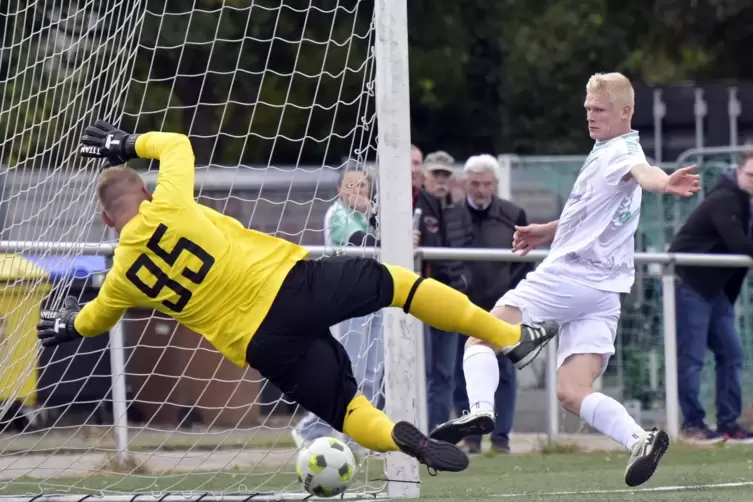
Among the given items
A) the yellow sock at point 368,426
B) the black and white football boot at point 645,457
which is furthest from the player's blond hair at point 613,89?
the yellow sock at point 368,426

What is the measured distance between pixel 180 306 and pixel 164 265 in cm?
21

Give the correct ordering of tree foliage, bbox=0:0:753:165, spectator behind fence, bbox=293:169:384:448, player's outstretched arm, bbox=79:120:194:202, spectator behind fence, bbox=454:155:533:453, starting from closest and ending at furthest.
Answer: player's outstretched arm, bbox=79:120:194:202 < spectator behind fence, bbox=293:169:384:448 < spectator behind fence, bbox=454:155:533:453 < tree foliage, bbox=0:0:753:165

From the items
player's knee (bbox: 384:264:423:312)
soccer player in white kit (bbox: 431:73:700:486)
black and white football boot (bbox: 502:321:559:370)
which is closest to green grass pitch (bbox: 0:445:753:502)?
soccer player in white kit (bbox: 431:73:700:486)

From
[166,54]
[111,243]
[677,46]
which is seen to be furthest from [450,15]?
[111,243]

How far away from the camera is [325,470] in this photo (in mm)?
7000

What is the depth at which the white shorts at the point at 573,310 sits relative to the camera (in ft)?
22.9

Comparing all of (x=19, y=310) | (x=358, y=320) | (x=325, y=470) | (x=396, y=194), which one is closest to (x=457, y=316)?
(x=325, y=470)

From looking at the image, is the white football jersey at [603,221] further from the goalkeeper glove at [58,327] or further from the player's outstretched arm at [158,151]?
the goalkeeper glove at [58,327]

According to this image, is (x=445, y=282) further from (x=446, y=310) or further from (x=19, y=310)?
(x=446, y=310)

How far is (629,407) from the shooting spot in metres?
11.2

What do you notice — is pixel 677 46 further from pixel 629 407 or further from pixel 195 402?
pixel 195 402

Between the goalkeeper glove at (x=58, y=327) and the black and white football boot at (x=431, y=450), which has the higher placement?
the goalkeeper glove at (x=58, y=327)

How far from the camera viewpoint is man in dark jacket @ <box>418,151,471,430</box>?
10109 mm

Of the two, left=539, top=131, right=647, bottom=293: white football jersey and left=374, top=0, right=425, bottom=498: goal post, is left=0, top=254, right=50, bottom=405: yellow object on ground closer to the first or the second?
left=374, top=0, right=425, bottom=498: goal post
